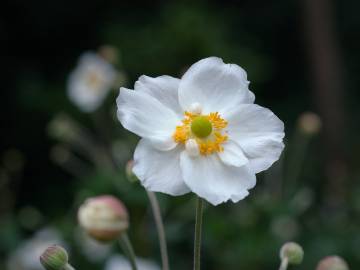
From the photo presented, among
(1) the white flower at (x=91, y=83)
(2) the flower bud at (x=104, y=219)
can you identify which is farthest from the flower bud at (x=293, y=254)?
(1) the white flower at (x=91, y=83)

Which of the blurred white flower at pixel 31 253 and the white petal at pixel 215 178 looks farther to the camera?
the blurred white flower at pixel 31 253

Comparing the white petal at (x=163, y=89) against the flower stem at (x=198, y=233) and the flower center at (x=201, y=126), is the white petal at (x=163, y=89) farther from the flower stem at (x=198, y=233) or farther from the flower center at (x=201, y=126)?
the flower stem at (x=198, y=233)

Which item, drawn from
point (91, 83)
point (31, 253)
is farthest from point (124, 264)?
point (91, 83)

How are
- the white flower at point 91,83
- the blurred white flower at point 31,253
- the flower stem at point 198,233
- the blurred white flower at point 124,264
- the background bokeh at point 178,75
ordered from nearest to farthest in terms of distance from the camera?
1. the flower stem at point 198,233
2. the blurred white flower at point 124,264
3. the background bokeh at point 178,75
4. the blurred white flower at point 31,253
5. the white flower at point 91,83

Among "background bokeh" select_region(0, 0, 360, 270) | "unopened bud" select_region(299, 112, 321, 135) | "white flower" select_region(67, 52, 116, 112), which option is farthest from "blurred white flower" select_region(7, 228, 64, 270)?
"unopened bud" select_region(299, 112, 321, 135)

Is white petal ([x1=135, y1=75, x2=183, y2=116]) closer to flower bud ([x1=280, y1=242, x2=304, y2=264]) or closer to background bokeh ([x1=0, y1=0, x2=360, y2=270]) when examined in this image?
flower bud ([x1=280, y1=242, x2=304, y2=264])

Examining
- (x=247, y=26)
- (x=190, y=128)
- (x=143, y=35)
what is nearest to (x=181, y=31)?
(x=143, y=35)
